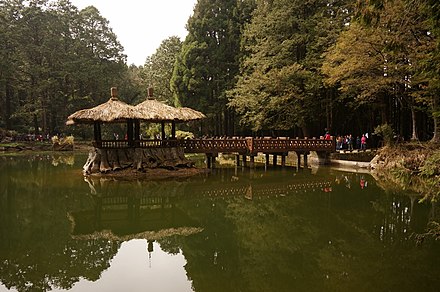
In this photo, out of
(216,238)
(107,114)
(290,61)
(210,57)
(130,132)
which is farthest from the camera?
(210,57)

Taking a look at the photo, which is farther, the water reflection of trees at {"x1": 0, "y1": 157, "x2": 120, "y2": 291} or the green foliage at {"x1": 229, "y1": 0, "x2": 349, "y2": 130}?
the green foliage at {"x1": 229, "y1": 0, "x2": 349, "y2": 130}

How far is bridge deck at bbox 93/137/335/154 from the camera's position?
20.2 meters

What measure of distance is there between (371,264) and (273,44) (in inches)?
948

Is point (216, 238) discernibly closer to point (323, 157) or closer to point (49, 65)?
point (323, 157)

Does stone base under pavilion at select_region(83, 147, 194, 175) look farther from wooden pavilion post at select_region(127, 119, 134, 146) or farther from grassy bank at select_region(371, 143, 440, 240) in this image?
grassy bank at select_region(371, 143, 440, 240)

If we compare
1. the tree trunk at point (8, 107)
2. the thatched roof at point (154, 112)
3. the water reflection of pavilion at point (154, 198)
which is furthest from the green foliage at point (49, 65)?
the water reflection of pavilion at point (154, 198)

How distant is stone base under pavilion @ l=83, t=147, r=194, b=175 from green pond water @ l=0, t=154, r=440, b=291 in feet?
10.1

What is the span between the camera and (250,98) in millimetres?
28844

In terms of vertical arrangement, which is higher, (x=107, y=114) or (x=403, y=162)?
(x=107, y=114)

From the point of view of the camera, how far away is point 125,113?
1877cm

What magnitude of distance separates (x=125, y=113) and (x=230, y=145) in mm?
6779

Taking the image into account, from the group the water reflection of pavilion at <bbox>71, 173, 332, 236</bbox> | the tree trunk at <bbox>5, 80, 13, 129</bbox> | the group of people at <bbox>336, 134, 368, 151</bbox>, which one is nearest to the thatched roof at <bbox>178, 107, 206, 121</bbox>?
the water reflection of pavilion at <bbox>71, 173, 332, 236</bbox>

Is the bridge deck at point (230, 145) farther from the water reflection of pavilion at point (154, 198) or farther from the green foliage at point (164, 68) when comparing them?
the green foliage at point (164, 68)

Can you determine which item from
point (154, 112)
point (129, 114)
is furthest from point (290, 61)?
point (129, 114)
